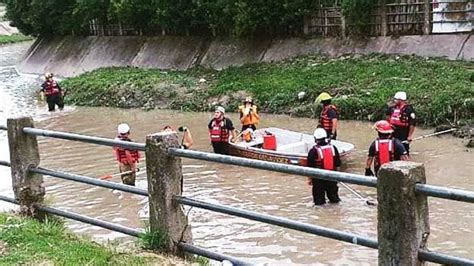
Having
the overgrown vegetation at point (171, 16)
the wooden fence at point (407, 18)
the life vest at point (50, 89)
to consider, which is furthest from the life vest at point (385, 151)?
the overgrown vegetation at point (171, 16)

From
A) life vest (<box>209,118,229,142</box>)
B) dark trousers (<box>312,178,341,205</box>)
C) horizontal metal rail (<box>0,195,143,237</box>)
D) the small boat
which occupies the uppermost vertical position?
horizontal metal rail (<box>0,195,143,237</box>)

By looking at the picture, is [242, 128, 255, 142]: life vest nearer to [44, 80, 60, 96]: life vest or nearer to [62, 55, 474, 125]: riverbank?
[62, 55, 474, 125]: riverbank

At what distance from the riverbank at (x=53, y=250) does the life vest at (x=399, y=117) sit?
8.76 m

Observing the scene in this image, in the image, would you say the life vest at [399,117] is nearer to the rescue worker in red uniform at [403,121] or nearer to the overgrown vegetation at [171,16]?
the rescue worker in red uniform at [403,121]

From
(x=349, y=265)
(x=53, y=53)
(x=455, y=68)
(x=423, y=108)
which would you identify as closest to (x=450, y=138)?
(x=423, y=108)

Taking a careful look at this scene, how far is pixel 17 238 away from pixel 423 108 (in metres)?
14.1

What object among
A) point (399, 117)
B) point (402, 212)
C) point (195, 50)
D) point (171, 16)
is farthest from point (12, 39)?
point (402, 212)

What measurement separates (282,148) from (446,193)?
11.2 meters

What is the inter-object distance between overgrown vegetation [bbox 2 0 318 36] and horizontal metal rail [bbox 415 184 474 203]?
2485cm

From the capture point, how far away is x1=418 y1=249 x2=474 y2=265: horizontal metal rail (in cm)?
431

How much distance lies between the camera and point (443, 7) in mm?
24906

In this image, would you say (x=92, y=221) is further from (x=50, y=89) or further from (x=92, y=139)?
(x=50, y=89)

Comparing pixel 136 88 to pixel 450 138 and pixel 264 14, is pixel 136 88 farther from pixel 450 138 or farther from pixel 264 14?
pixel 450 138

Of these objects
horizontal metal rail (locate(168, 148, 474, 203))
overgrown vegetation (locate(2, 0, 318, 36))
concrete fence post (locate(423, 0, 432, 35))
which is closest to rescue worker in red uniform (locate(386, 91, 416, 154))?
horizontal metal rail (locate(168, 148, 474, 203))
